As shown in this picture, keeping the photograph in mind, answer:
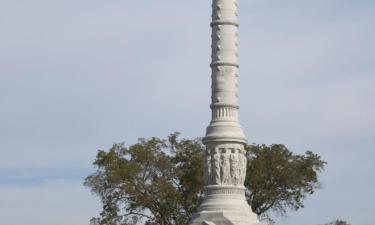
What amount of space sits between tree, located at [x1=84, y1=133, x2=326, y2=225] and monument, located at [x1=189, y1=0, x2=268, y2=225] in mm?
17406

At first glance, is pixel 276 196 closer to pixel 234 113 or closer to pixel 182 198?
pixel 182 198

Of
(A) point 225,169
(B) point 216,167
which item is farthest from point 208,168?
(A) point 225,169

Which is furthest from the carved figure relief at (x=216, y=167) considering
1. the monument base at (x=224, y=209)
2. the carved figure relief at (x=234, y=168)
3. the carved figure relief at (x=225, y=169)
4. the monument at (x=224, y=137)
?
the carved figure relief at (x=234, y=168)

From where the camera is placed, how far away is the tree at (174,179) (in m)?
75.4

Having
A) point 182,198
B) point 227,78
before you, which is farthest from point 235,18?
point 182,198

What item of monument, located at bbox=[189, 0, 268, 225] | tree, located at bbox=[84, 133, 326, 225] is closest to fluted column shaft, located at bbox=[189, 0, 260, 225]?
monument, located at bbox=[189, 0, 268, 225]

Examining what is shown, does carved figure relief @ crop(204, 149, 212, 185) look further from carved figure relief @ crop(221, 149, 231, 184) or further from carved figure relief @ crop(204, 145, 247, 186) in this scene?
carved figure relief @ crop(221, 149, 231, 184)

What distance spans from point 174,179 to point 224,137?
20161mm

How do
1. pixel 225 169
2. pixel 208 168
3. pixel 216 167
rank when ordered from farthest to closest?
1. pixel 208 168
2. pixel 216 167
3. pixel 225 169

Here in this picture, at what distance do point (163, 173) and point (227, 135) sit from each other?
65.1ft

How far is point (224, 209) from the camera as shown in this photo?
5672 cm

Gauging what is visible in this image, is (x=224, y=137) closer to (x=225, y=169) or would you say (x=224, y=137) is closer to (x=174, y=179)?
(x=225, y=169)

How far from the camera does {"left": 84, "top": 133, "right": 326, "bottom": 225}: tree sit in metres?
75.4

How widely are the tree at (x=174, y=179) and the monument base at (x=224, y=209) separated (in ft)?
57.2
